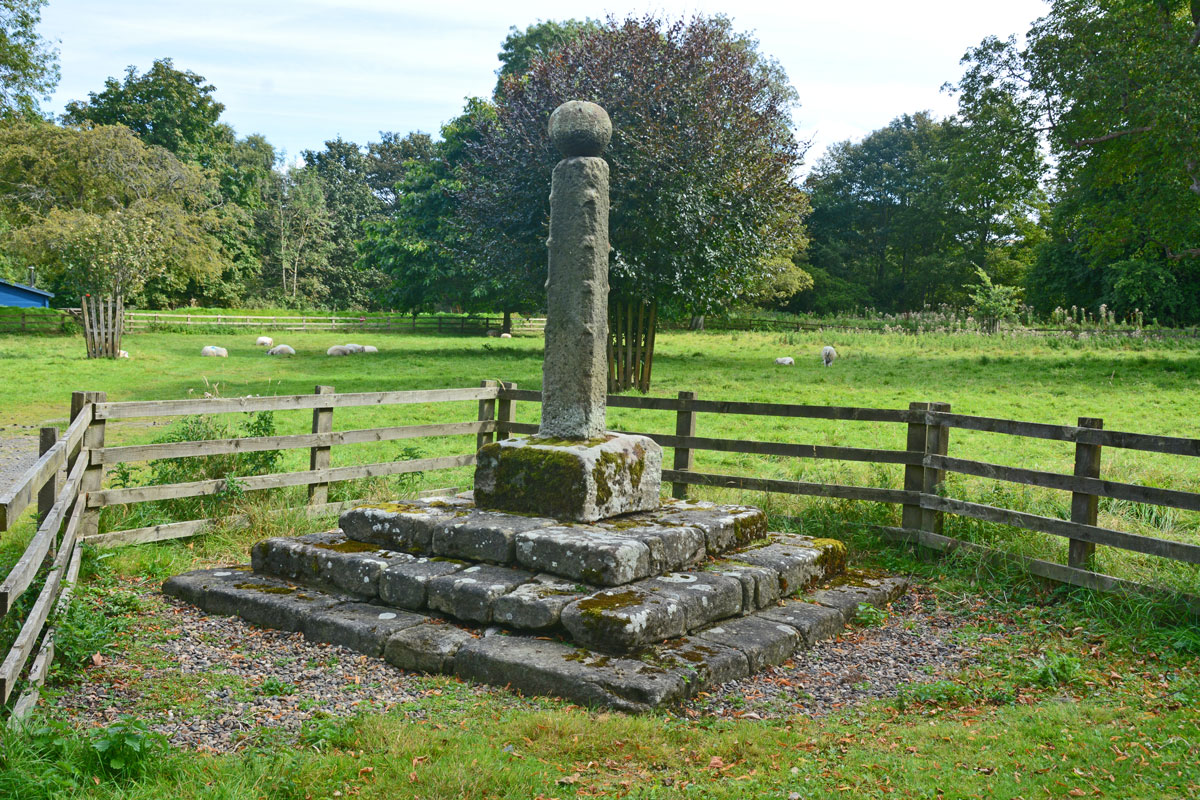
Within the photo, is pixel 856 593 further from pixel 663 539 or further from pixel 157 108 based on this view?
pixel 157 108

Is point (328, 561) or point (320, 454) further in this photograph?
point (320, 454)

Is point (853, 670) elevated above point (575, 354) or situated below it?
below

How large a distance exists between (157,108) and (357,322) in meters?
18.4

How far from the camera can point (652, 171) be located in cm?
1745

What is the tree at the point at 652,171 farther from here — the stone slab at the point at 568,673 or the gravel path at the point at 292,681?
the stone slab at the point at 568,673

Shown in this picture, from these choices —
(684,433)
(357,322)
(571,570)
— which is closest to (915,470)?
(684,433)

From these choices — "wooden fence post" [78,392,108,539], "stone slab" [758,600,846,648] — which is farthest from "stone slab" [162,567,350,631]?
"stone slab" [758,600,846,648]

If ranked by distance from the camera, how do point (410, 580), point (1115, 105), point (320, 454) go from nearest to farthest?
1. point (410, 580)
2. point (320, 454)
3. point (1115, 105)

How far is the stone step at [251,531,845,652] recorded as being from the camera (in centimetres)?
530

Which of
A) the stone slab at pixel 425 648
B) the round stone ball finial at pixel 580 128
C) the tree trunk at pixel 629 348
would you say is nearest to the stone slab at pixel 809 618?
the stone slab at pixel 425 648

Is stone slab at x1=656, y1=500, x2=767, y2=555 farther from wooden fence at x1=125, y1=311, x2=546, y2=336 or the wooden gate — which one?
wooden fence at x1=125, y1=311, x2=546, y2=336

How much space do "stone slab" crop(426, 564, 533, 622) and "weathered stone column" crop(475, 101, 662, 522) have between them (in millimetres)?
766

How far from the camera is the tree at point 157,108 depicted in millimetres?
50719

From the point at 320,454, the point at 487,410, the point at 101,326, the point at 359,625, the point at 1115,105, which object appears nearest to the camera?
the point at 359,625
